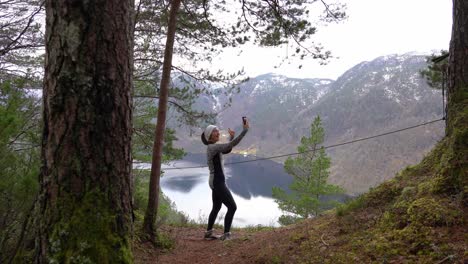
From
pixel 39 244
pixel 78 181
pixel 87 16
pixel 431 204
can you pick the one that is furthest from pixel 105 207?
pixel 431 204

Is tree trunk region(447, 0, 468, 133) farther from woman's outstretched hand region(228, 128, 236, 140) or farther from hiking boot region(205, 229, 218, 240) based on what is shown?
hiking boot region(205, 229, 218, 240)

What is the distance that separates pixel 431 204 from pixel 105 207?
251cm

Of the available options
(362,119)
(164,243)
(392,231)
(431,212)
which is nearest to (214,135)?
(164,243)

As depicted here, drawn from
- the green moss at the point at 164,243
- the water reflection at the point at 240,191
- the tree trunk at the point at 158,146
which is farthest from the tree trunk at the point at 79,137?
the water reflection at the point at 240,191

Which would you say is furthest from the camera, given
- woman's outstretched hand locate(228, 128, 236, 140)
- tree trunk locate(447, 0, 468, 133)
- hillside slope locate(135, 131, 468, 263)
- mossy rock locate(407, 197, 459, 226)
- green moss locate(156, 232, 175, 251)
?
green moss locate(156, 232, 175, 251)

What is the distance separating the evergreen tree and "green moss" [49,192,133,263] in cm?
1462

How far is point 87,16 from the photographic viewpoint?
68.4 inches

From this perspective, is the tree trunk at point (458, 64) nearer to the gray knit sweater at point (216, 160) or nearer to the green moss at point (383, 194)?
the green moss at point (383, 194)

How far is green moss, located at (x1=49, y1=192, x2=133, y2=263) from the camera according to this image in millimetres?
1685

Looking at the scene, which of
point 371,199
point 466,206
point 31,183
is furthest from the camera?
point 371,199

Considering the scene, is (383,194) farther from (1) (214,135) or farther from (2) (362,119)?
(2) (362,119)

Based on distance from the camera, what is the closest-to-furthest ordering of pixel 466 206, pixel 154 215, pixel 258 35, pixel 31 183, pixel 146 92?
pixel 31 183
pixel 466 206
pixel 154 215
pixel 258 35
pixel 146 92

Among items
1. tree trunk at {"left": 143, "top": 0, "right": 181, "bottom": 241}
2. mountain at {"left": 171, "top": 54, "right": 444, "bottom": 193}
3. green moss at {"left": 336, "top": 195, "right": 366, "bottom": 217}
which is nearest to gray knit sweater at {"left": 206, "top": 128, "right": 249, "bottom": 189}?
tree trunk at {"left": 143, "top": 0, "right": 181, "bottom": 241}

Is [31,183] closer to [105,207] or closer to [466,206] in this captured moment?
[105,207]
